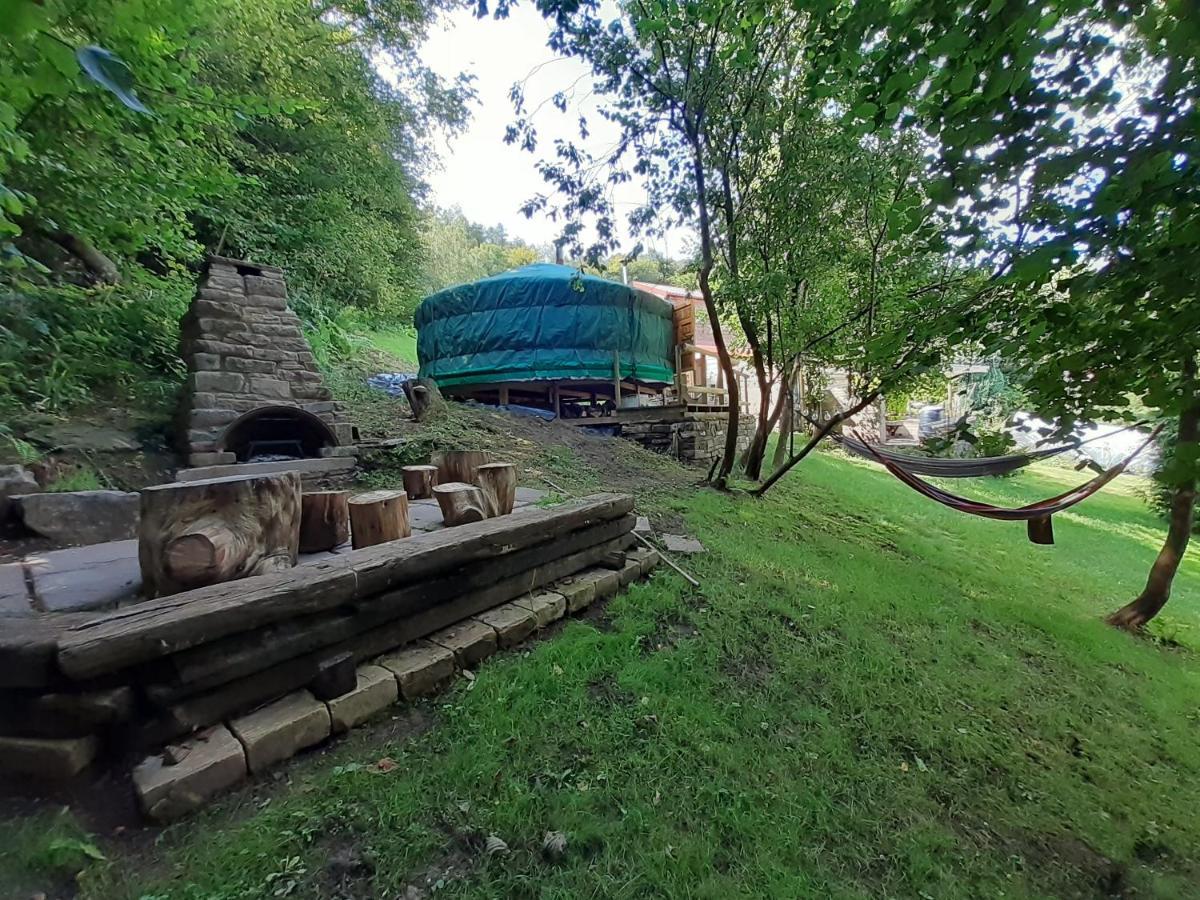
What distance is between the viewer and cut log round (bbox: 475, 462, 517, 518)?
245 centimetres

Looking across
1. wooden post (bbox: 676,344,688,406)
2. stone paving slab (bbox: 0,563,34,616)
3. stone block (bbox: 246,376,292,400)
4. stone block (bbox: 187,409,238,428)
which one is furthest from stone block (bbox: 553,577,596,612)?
wooden post (bbox: 676,344,688,406)

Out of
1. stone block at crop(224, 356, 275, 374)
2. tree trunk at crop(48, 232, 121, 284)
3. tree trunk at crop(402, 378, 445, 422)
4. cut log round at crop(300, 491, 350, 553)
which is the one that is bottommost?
cut log round at crop(300, 491, 350, 553)

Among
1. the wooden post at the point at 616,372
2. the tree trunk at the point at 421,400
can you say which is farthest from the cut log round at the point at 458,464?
the wooden post at the point at 616,372

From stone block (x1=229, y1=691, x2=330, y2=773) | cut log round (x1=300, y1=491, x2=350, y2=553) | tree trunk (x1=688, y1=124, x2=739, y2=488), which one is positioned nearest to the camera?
stone block (x1=229, y1=691, x2=330, y2=773)

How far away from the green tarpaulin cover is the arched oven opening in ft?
12.5

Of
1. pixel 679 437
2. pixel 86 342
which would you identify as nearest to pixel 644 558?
pixel 86 342

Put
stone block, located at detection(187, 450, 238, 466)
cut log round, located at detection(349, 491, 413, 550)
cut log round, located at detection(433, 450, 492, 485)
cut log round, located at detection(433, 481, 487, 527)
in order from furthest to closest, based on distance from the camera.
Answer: stone block, located at detection(187, 450, 238, 466)
cut log round, located at detection(433, 450, 492, 485)
cut log round, located at detection(433, 481, 487, 527)
cut log round, located at detection(349, 491, 413, 550)

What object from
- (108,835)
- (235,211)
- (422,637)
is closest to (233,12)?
(235,211)

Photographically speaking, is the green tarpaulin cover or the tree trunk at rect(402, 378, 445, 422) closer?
the tree trunk at rect(402, 378, 445, 422)

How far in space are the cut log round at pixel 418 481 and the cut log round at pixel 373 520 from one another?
1.06 m

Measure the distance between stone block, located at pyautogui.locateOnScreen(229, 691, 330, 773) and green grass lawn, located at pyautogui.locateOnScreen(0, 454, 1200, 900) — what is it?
5 centimetres

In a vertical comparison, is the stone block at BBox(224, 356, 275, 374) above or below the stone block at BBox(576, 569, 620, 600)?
above

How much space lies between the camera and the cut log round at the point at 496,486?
2.45 meters

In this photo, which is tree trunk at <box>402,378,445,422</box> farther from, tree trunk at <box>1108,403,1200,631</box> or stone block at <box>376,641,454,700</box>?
tree trunk at <box>1108,403,1200,631</box>
